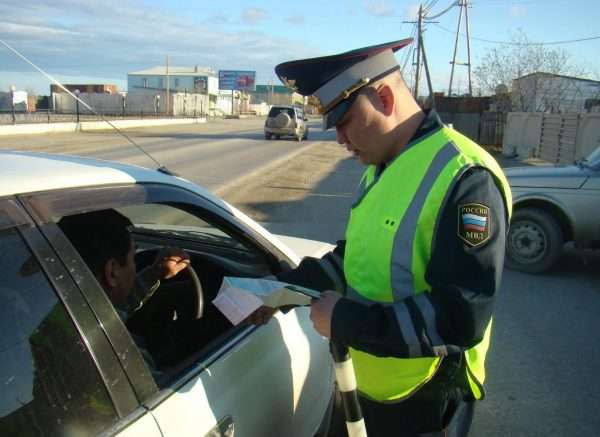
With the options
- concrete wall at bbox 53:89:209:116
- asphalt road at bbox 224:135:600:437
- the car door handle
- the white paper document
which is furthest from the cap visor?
concrete wall at bbox 53:89:209:116

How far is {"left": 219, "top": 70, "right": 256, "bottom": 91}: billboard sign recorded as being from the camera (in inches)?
4011

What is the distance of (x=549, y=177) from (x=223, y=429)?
580 centimetres

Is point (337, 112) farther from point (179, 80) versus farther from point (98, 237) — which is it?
point (179, 80)

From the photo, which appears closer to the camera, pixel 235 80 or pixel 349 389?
pixel 349 389

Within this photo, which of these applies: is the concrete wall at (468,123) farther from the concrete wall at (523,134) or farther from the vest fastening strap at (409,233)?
the vest fastening strap at (409,233)

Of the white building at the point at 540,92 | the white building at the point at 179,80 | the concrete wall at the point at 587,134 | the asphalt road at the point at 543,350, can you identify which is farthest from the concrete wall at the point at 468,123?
the white building at the point at 179,80

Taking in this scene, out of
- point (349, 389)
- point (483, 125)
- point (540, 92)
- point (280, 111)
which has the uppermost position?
point (540, 92)

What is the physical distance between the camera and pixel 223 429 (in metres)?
1.73

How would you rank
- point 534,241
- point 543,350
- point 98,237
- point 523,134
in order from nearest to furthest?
point 98,237 < point 543,350 < point 534,241 < point 523,134

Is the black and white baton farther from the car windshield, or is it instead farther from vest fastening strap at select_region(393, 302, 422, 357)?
the car windshield

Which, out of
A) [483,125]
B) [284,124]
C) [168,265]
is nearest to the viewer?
[168,265]

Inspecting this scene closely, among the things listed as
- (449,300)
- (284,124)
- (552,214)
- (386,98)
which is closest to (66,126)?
(284,124)

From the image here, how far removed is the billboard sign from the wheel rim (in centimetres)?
9812

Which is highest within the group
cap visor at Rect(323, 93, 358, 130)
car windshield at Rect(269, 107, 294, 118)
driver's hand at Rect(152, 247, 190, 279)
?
car windshield at Rect(269, 107, 294, 118)
